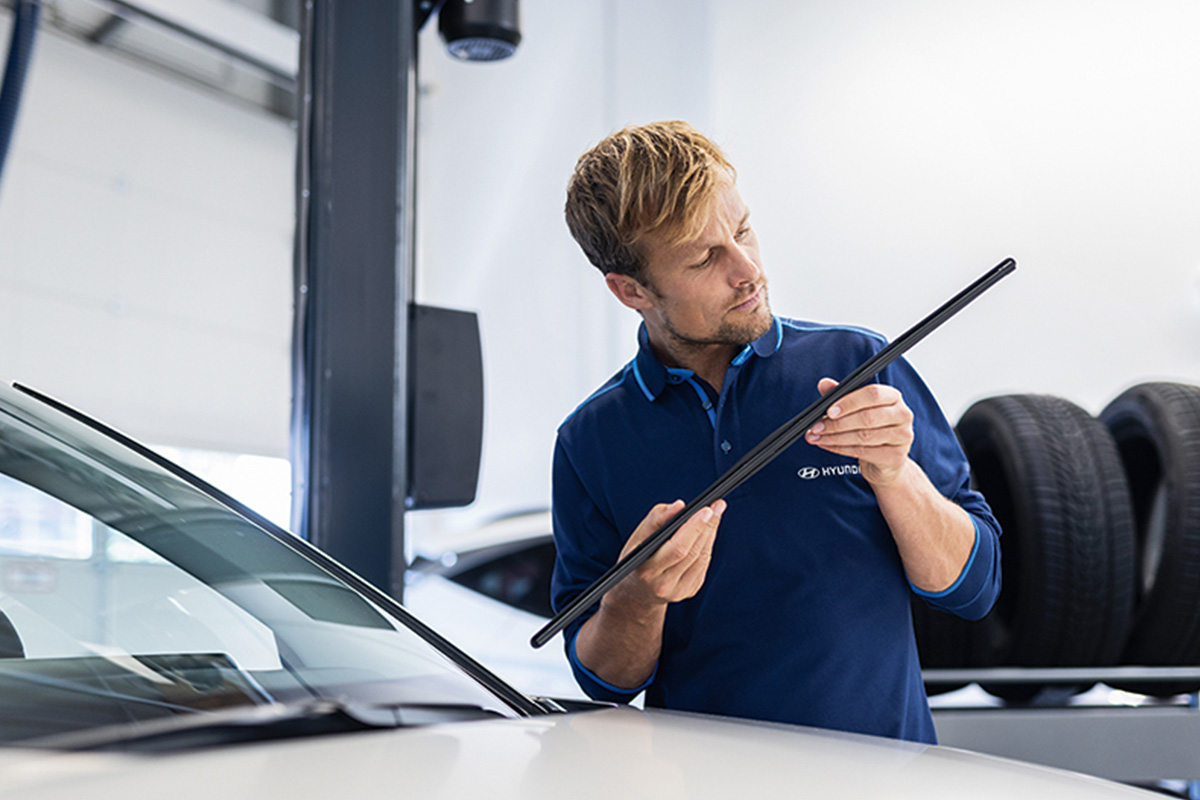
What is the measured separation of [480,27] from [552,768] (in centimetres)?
147

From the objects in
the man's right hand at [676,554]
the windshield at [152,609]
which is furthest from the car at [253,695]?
the man's right hand at [676,554]

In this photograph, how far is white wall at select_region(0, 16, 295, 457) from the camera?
15.2 ft

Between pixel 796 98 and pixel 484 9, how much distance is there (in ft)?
6.80

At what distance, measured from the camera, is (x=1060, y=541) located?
1.78 metres

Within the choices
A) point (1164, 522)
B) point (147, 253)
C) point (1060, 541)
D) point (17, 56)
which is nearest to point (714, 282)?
point (1060, 541)

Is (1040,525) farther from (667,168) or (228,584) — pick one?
(228,584)

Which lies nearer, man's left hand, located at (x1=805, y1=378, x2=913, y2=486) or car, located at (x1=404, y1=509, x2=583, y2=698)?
man's left hand, located at (x1=805, y1=378, x2=913, y2=486)

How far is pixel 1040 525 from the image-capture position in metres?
1.79

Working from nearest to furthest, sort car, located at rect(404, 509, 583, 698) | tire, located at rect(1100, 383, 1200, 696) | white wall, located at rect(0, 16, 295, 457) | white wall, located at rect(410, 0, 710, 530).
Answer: tire, located at rect(1100, 383, 1200, 696) → car, located at rect(404, 509, 583, 698) → white wall, located at rect(410, 0, 710, 530) → white wall, located at rect(0, 16, 295, 457)

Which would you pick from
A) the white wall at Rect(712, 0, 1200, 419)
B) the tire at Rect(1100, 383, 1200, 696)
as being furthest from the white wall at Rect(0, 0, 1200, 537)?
the tire at Rect(1100, 383, 1200, 696)

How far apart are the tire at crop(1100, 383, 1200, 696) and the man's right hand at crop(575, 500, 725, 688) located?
124 centimetres

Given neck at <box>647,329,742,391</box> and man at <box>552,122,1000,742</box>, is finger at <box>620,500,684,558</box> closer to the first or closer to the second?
man at <box>552,122,1000,742</box>

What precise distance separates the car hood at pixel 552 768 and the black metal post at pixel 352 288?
0.97 metres

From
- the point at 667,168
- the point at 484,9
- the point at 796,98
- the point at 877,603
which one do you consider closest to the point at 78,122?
the point at 796,98
